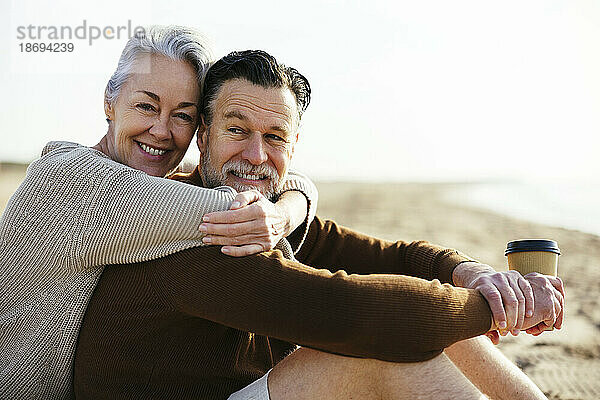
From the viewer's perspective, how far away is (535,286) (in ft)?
8.92

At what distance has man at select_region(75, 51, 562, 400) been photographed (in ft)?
7.13

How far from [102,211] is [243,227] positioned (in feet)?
1.42

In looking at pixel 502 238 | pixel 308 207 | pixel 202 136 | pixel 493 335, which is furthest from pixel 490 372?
pixel 502 238

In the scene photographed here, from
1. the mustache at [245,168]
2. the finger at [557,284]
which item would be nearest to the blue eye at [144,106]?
the mustache at [245,168]

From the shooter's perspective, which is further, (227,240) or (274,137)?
(274,137)

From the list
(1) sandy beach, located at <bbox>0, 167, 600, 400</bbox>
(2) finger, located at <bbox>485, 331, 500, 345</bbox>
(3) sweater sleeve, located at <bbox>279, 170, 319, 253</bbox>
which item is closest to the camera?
(2) finger, located at <bbox>485, 331, 500, 345</bbox>

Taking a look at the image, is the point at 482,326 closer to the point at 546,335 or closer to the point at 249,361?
the point at 249,361

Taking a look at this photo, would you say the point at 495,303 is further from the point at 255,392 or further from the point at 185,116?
the point at 185,116

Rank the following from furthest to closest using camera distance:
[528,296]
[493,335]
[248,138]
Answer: [248,138]
[493,335]
[528,296]

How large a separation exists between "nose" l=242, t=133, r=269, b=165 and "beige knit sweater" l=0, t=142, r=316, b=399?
0.51 metres

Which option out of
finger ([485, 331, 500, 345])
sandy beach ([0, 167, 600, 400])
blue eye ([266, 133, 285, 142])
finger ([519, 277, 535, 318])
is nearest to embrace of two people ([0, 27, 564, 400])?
finger ([519, 277, 535, 318])

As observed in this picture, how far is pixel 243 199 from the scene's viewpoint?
7.80 ft

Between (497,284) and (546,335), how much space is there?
4089 millimetres

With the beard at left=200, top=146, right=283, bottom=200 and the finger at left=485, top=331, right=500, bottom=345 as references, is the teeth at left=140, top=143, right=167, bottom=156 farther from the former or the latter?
the finger at left=485, top=331, right=500, bottom=345
